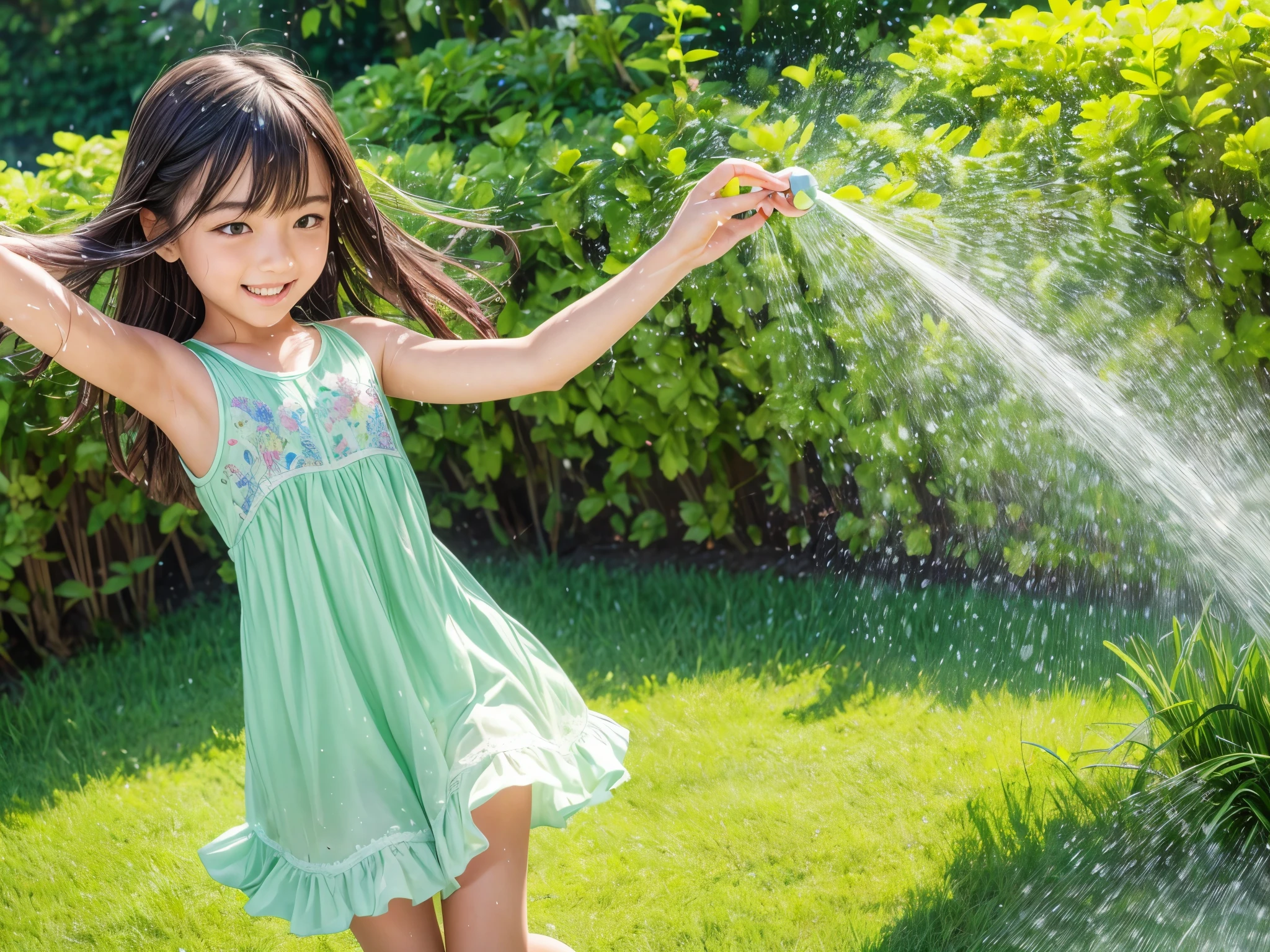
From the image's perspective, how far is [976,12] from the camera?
11.2 feet

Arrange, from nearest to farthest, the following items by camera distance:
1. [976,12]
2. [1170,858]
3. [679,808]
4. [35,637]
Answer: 1. [1170,858]
2. [679,808]
3. [976,12]
4. [35,637]

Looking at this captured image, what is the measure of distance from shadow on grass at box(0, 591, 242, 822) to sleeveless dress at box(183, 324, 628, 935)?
162 centimetres

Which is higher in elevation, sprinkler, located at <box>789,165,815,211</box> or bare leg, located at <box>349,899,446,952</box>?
sprinkler, located at <box>789,165,815,211</box>

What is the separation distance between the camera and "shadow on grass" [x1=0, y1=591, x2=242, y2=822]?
11.2ft

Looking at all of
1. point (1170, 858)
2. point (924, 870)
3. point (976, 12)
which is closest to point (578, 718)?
point (924, 870)

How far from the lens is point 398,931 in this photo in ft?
5.98

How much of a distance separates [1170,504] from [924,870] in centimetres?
109

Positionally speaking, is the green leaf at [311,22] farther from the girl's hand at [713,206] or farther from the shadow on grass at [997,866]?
the shadow on grass at [997,866]

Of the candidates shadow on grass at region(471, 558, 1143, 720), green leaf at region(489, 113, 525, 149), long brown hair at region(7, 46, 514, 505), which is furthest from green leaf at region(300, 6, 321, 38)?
long brown hair at region(7, 46, 514, 505)

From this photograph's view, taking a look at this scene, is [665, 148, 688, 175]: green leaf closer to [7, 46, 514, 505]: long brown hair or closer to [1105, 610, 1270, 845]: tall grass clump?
[7, 46, 514, 505]: long brown hair

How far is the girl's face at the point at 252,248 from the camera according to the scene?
1.90 meters

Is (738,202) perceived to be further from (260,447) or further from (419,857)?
(419,857)

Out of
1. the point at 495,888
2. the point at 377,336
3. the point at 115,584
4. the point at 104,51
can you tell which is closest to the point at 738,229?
the point at 377,336

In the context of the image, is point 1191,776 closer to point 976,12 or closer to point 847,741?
point 847,741
